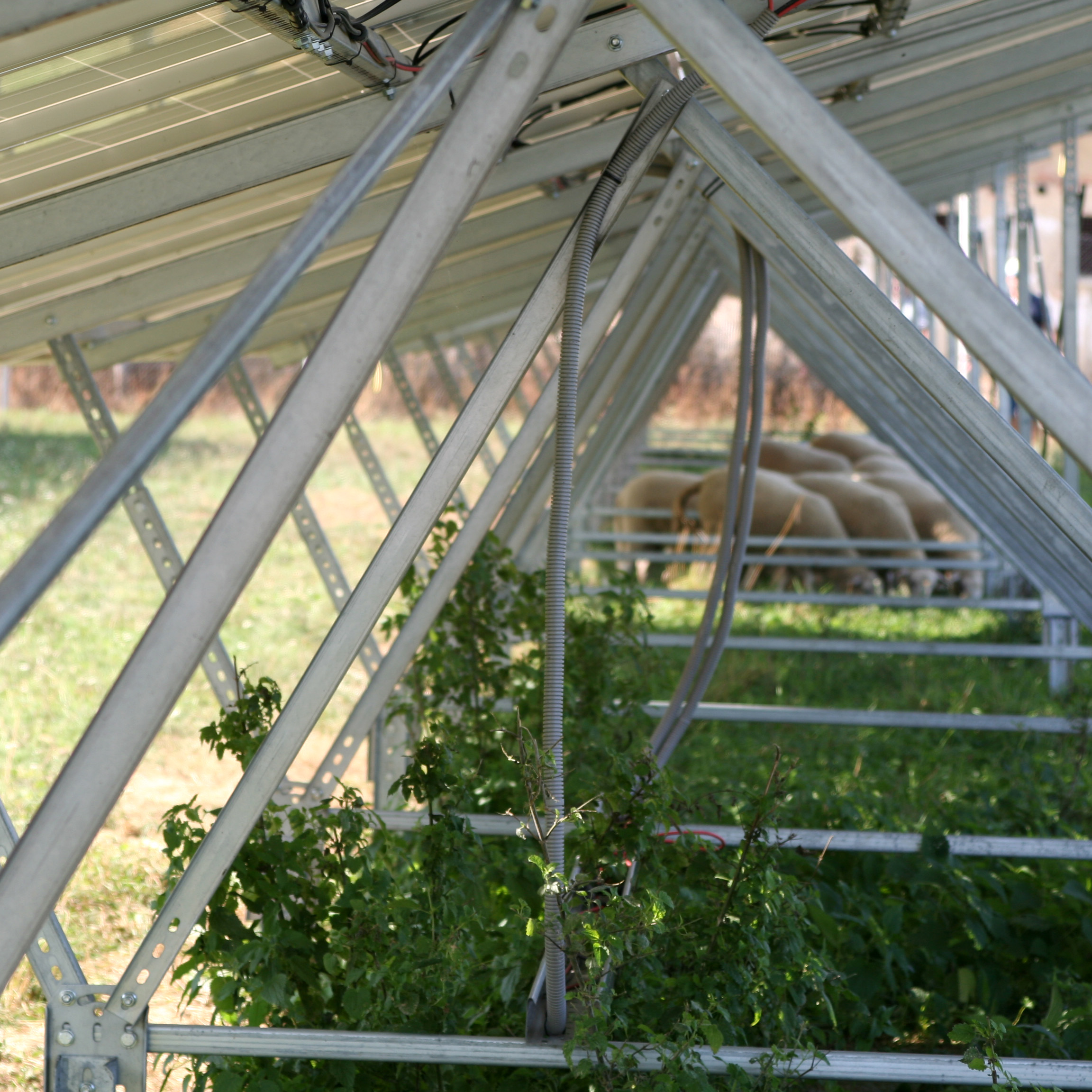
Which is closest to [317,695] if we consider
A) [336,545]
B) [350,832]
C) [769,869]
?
[350,832]

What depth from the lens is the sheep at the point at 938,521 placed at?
829 centimetres

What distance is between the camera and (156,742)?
555 centimetres

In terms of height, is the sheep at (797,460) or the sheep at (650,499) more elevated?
the sheep at (797,460)

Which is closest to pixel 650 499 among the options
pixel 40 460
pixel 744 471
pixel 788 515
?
pixel 788 515

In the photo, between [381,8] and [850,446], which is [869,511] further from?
[381,8]

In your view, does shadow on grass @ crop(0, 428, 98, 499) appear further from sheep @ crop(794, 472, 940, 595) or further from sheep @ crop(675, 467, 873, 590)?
sheep @ crop(794, 472, 940, 595)

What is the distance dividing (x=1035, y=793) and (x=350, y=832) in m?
2.76

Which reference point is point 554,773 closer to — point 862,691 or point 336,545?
point 862,691

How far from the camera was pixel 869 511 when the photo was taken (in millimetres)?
8578

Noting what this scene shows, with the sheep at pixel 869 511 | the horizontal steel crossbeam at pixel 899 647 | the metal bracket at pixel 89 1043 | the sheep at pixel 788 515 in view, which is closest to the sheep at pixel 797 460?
the sheep at pixel 869 511

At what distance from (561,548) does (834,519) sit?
22.3 feet

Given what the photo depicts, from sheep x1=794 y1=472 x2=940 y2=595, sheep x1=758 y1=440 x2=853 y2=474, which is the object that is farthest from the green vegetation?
sheep x1=758 y1=440 x2=853 y2=474

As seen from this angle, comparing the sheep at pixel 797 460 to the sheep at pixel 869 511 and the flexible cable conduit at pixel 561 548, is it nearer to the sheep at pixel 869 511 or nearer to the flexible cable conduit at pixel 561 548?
the sheep at pixel 869 511

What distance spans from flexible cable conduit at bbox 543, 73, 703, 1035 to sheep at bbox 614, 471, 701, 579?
693 centimetres
